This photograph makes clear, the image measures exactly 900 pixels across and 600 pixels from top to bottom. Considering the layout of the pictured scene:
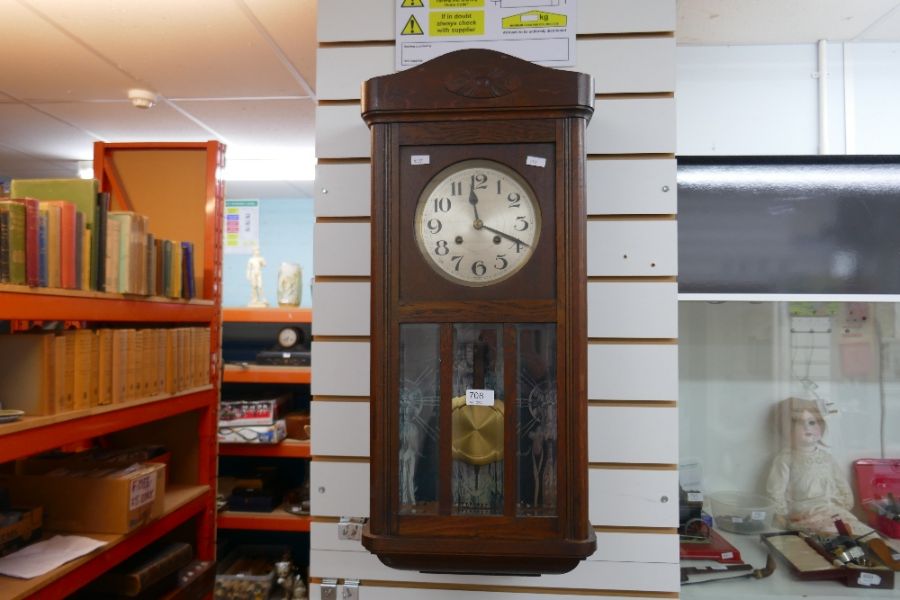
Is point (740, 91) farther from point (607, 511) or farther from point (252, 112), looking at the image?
point (252, 112)

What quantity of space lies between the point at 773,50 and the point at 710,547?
1.94 m

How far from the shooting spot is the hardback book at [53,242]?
211cm

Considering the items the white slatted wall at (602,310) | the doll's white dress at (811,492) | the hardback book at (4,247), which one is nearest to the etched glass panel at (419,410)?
the white slatted wall at (602,310)

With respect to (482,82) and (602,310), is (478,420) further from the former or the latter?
(482,82)

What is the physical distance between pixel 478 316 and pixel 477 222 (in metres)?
0.21

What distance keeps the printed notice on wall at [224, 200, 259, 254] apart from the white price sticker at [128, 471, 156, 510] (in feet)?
12.5

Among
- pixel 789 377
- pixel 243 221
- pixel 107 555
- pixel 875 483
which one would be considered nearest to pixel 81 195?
pixel 107 555

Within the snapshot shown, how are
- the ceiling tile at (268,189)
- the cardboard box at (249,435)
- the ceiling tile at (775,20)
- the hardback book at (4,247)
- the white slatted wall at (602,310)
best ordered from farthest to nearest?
1. the ceiling tile at (268,189)
2. the cardboard box at (249,435)
3. the ceiling tile at (775,20)
4. the hardback book at (4,247)
5. the white slatted wall at (602,310)

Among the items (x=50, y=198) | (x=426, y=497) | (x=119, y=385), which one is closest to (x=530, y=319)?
(x=426, y=497)

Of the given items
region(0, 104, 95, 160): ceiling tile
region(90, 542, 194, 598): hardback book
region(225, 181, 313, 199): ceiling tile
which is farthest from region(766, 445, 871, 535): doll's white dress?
region(0, 104, 95, 160): ceiling tile

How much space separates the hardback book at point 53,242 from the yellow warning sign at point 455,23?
1.48 meters

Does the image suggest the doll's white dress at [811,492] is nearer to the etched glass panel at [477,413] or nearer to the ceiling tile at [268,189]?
the etched glass panel at [477,413]

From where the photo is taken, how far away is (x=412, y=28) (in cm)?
165

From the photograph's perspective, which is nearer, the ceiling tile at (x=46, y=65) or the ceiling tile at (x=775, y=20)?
the ceiling tile at (x=775, y=20)
